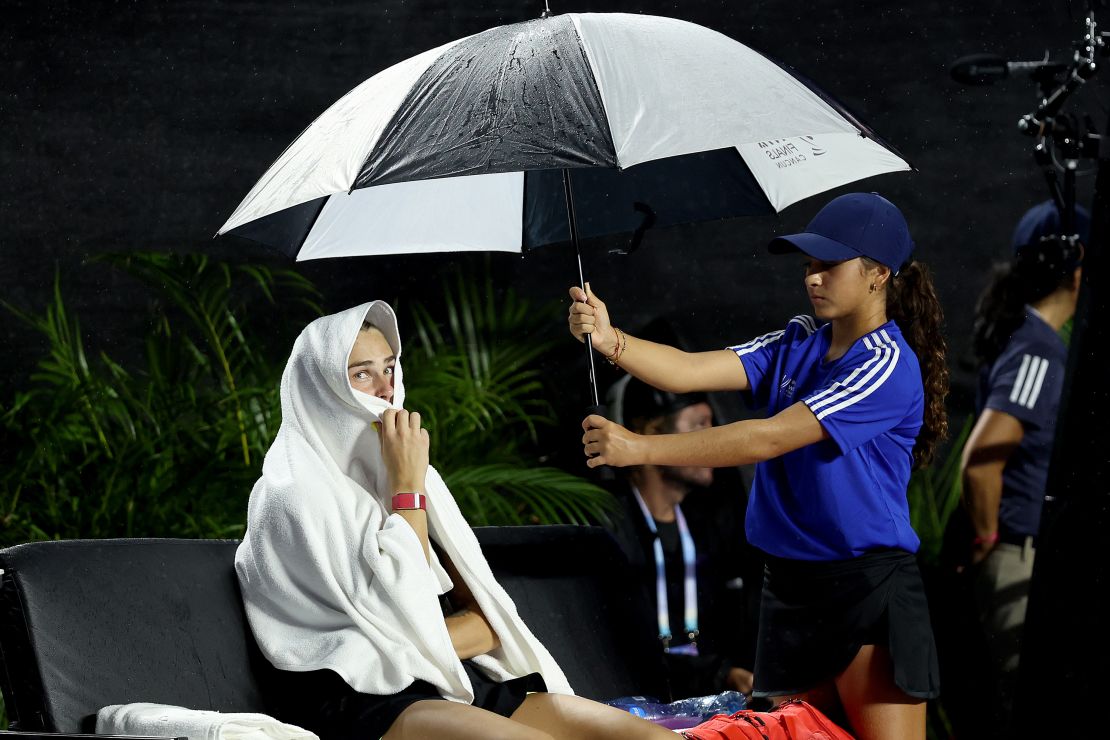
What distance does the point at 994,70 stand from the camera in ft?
8.71

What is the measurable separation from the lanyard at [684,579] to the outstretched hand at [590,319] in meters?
1.43

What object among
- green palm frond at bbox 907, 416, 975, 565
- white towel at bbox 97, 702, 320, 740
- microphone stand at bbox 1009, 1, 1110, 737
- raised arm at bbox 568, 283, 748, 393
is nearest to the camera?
microphone stand at bbox 1009, 1, 1110, 737

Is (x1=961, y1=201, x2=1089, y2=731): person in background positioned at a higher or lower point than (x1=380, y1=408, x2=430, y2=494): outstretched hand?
lower

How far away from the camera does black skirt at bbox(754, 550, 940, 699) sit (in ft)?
8.66

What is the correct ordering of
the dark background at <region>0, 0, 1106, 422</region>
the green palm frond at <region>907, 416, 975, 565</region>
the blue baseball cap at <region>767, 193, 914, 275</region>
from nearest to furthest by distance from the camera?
Result: the blue baseball cap at <region>767, 193, 914, 275</region>
the green palm frond at <region>907, 416, 975, 565</region>
the dark background at <region>0, 0, 1106, 422</region>

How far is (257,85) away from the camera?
5758 mm

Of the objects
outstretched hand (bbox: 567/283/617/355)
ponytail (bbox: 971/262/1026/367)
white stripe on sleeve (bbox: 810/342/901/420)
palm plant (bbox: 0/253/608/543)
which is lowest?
palm plant (bbox: 0/253/608/543)

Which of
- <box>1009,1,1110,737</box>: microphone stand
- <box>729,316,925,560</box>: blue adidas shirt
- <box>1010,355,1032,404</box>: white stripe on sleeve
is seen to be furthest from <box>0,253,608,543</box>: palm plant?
<box>1009,1,1110,737</box>: microphone stand

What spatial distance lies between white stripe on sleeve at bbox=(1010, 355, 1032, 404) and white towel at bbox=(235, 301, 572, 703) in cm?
185

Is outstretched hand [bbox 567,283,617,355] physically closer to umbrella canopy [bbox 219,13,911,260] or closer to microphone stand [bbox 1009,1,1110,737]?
umbrella canopy [bbox 219,13,911,260]

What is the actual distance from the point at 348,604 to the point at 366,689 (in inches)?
6.7

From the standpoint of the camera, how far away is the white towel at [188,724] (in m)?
2.31

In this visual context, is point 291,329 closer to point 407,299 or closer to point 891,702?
point 407,299

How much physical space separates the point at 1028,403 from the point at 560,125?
6.96ft
